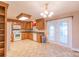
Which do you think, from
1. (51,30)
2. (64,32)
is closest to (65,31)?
(64,32)

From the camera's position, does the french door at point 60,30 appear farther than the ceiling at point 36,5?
Yes

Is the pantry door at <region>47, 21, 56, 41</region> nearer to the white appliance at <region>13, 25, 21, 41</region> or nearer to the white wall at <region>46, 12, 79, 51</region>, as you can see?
the white wall at <region>46, 12, 79, 51</region>

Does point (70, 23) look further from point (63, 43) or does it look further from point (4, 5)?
A: point (4, 5)

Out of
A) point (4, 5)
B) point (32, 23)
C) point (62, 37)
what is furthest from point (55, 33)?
point (4, 5)

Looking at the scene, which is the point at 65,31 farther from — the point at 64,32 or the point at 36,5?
the point at 36,5

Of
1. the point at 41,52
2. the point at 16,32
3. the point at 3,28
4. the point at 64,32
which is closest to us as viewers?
the point at 3,28

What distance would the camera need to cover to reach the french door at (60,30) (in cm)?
528

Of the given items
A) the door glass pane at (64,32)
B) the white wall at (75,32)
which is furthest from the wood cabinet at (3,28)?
the door glass pane at (64,32)

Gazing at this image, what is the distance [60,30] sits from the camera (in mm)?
5914

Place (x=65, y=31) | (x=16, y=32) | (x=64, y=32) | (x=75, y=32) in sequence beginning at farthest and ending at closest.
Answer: (x=16, y=32) → (x=64, y=32) → (x=65, y=31) → (x=75, y=32)

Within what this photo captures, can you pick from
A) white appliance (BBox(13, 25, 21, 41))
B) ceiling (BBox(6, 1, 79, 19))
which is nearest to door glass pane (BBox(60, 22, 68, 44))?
ceiling (BBox(6, 1, 79, 19))

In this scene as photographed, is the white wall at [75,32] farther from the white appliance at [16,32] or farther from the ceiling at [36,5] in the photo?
the white appliance at [16,32]

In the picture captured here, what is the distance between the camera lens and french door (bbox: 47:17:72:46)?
528 cm

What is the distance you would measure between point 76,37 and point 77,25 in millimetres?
528
